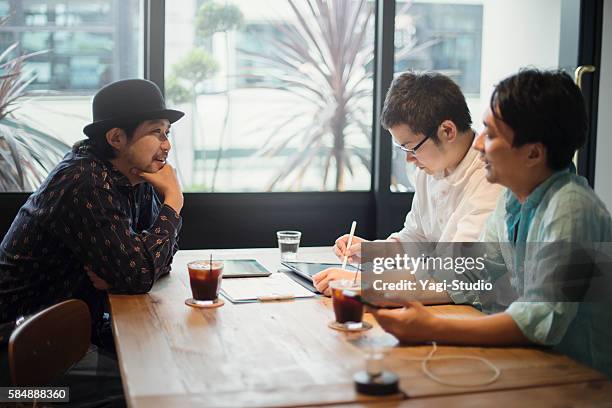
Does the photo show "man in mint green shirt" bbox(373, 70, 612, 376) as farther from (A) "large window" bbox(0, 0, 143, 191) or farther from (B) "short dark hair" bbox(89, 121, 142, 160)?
(A) "large window" bbox(0, 0, 143, 191)

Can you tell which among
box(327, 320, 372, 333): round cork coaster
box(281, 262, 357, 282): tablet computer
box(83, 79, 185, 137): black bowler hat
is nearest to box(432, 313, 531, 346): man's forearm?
box(327, 320, 372, 333): round cork coaster

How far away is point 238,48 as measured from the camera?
3783 mm

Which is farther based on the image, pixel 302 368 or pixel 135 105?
pixel 135 105

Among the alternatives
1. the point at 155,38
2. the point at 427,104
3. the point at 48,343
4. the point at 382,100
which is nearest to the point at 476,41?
the point at 382,100

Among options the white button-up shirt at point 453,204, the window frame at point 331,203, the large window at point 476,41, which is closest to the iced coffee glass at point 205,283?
the white button-up shirt at point 453,204

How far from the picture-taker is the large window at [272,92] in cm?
373

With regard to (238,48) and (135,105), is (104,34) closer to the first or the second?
(238,48)

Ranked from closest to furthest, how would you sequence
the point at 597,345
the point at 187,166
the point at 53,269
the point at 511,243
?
the point at 597,345 → the point at 511,243 → the point at 53,269 → the point at 187,166

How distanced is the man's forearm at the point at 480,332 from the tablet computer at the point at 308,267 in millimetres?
691

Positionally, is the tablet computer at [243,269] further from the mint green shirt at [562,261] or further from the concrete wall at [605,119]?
the concrete wall at [605,119]

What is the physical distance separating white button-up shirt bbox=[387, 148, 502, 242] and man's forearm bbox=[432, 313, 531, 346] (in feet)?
2.06

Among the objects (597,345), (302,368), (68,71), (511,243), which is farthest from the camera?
(68,71)

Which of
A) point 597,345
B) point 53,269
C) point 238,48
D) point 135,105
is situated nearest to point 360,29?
point 238,48

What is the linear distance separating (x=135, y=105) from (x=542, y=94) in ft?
4.14
